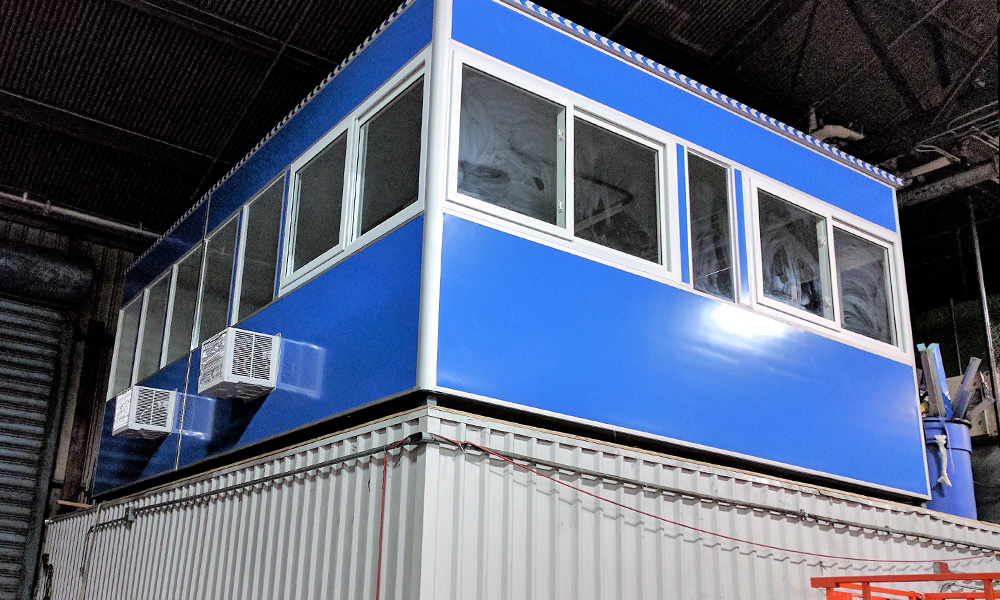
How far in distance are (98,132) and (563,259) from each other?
8.39 m

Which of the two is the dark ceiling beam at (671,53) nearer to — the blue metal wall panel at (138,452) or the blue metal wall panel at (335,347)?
the blue metal wall panel at (335,347)

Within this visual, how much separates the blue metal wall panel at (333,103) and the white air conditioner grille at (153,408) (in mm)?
1997

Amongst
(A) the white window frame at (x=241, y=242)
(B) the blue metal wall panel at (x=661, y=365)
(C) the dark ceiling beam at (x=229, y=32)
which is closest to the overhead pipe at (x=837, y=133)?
(B) the blue metal wall panel at (x=661, y=365)

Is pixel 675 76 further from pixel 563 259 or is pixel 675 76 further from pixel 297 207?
pixel 297 207

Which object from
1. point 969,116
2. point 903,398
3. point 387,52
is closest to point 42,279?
point 387,52

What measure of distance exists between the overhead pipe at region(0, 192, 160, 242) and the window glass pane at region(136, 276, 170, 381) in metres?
3.01

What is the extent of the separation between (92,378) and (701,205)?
1111cm

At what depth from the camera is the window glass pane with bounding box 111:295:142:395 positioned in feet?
40.2

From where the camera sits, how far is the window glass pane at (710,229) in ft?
24.9

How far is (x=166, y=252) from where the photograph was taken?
1161cm

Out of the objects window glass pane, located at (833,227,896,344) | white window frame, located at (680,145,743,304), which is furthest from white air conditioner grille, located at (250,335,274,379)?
window glass pane, located at (833,227,896,344)

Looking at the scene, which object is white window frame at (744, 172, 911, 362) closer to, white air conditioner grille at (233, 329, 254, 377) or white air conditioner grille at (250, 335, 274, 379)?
white air conditioner grille at (250, 335, 274, 379)

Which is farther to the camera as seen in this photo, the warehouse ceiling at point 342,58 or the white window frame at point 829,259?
the warehouse ceiling at point 342,58

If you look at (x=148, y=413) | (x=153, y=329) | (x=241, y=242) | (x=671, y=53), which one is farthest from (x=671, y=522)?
(x=153, y=329)
